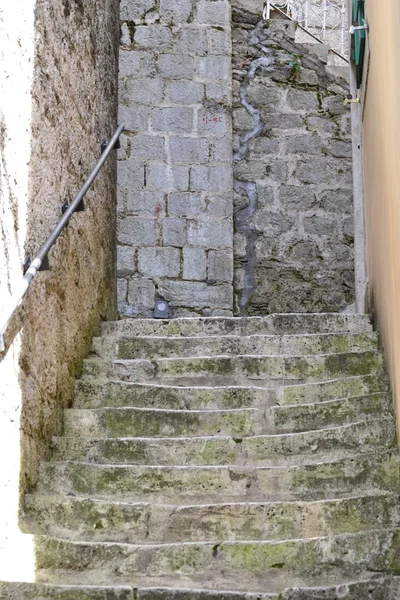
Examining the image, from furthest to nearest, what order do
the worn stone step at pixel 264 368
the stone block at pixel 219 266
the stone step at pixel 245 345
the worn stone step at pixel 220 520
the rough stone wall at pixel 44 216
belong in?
1. the stone block at pixel 219 266
2. the stone step at pixel 245 345
3. the worn stone step at pixel 264 368
4. the rough stone wall at pixel 44 216
5. the worn stone step at pixel 220 520

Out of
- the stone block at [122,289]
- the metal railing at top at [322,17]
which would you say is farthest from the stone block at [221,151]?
the metal railing at top at [322,17]

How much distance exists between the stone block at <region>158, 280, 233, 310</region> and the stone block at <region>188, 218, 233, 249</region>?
28cm

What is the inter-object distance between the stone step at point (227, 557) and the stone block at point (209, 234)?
3393 mm

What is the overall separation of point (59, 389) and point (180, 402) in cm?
52

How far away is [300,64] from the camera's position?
6750 millimetres

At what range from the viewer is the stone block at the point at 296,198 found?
648cm

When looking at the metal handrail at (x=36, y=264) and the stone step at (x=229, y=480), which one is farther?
the stone step at (x=229, y=480)

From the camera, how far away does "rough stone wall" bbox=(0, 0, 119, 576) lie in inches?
132

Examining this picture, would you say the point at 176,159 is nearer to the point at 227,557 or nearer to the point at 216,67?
the point at 216,67

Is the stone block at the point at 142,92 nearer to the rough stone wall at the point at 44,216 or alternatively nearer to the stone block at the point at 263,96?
the stone block at the point at 263,96

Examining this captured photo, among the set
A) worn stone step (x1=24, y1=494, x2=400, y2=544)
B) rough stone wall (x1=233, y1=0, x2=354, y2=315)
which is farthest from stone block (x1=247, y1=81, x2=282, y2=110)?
worn stone step (x1=24, y1=494, x2=400, y2=544)

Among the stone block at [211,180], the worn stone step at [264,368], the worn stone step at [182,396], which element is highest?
the stone block at [211,180]

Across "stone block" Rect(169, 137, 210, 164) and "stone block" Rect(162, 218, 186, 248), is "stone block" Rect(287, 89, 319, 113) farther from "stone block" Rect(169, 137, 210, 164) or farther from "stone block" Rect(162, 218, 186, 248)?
"stone block" Rect(162, 218, 186, 248)

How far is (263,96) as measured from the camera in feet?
21.7
